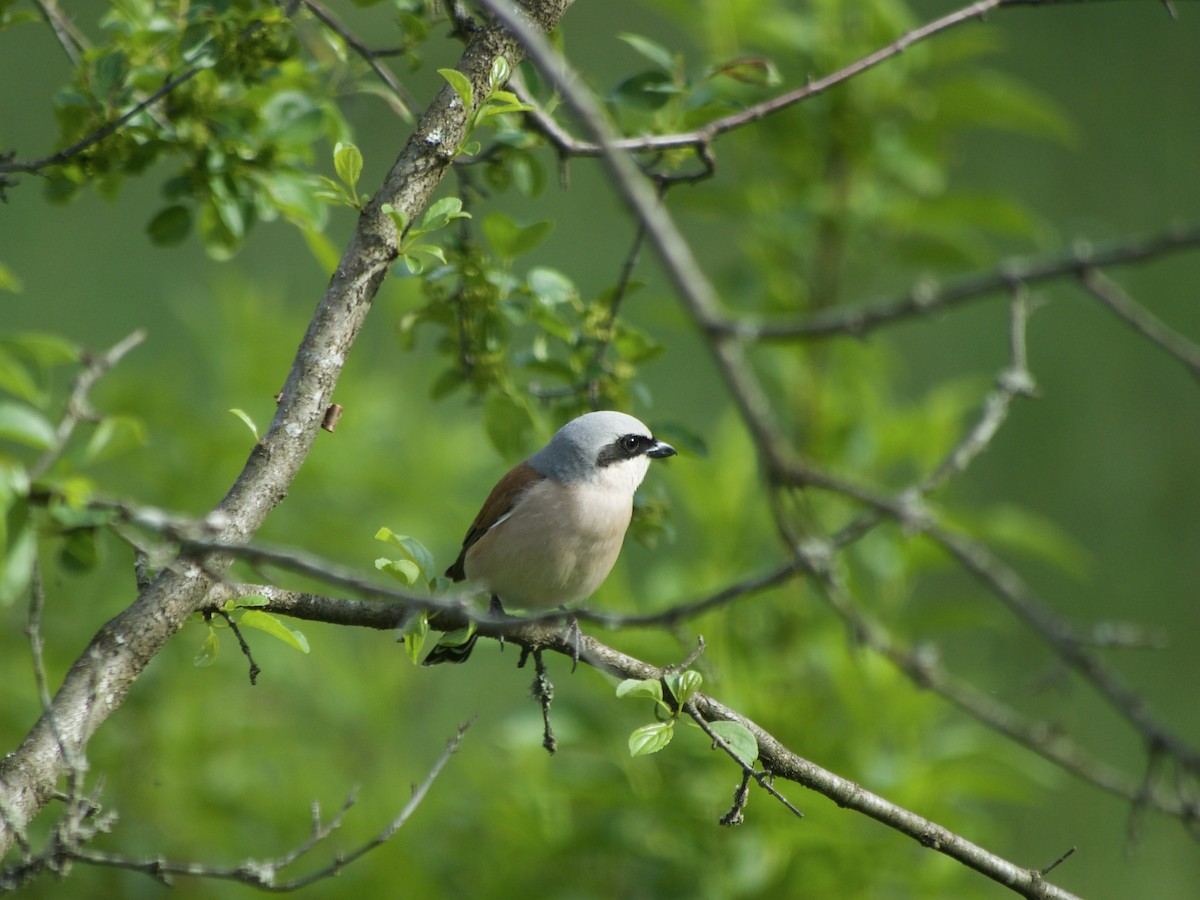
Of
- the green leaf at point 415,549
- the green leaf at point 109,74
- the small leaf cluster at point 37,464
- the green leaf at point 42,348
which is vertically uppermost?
the green leaf at point 109,74

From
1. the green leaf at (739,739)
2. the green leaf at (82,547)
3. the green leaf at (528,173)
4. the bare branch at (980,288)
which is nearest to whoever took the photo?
the bare branch at (980,288)

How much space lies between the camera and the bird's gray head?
5.70 ft

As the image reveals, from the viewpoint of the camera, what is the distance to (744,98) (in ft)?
6.02

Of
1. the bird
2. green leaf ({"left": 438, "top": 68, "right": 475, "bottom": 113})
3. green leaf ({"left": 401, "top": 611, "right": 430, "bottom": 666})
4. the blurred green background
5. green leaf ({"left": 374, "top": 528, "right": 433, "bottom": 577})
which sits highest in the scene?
green leaf ({"left": 438, "top": 68, "right": 475, "bottom": 113})

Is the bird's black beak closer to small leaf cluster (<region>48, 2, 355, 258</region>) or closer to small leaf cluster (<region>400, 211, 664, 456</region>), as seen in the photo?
small leaf cluster (<region>400, 211, 664, 456</region>)

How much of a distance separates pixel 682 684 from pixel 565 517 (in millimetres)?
598

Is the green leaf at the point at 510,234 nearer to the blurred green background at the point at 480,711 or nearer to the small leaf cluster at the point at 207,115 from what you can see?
the small leaf cluster at the point at 207,115

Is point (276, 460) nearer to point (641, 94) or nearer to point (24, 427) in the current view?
point (24, 427)

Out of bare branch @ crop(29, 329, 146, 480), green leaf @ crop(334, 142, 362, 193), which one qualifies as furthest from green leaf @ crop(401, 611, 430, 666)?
green leaf @ crop(334, 142, 362, 193)

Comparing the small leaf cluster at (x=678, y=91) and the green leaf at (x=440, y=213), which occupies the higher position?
the small leaf cluster at (x=678, y=91)

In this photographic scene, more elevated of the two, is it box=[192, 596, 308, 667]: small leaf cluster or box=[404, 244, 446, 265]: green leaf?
box=[404, 244, 446, 265]: green leaf

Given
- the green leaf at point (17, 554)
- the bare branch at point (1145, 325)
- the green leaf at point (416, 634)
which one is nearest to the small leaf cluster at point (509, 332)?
the green leaf at point (416, 634)

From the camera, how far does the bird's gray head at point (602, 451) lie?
5.70 ft

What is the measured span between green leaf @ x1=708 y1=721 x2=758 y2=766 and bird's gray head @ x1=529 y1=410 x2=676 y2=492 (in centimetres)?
66
